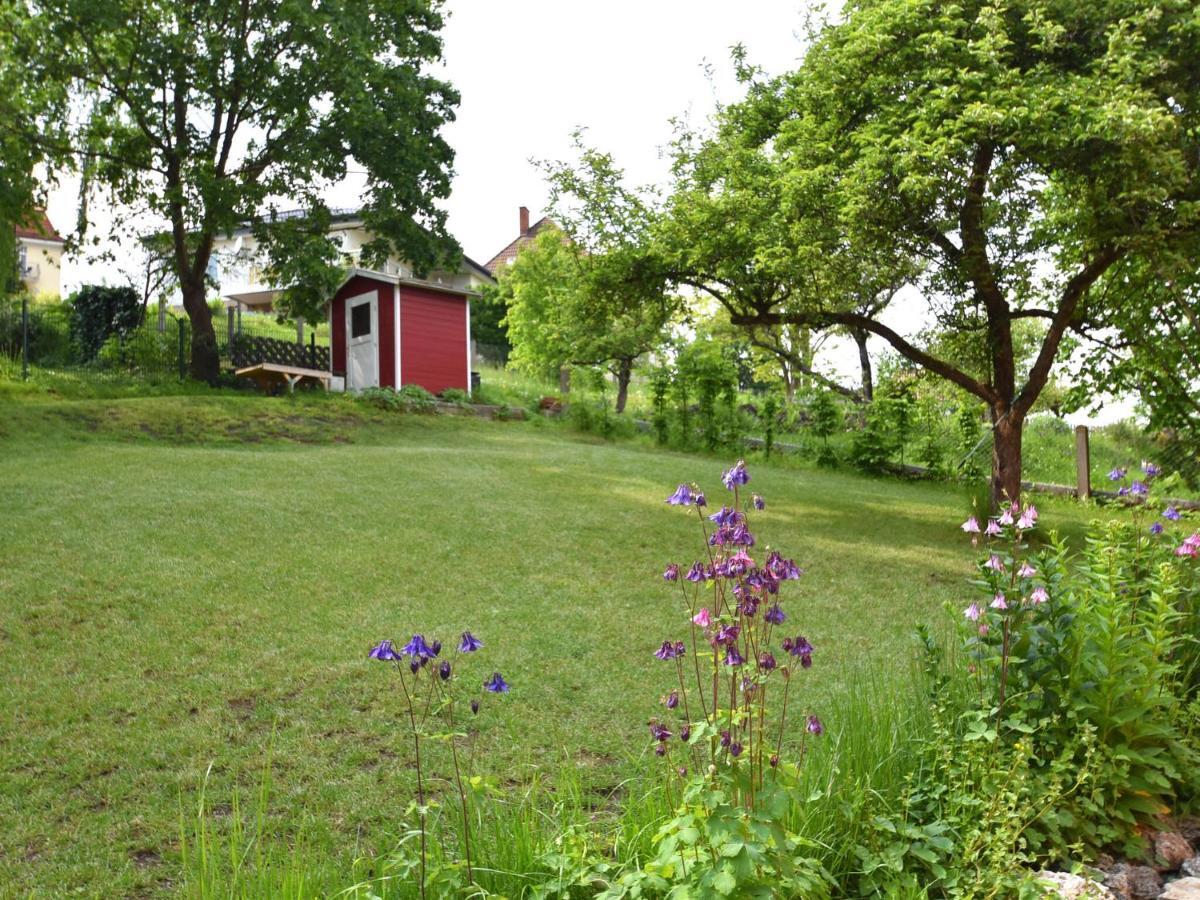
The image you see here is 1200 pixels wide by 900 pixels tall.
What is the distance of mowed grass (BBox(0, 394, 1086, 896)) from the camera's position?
12.9 feet

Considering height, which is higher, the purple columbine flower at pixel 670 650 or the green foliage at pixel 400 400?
the green foliage at pixel 400 400

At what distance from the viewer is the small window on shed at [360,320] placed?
24.4 m

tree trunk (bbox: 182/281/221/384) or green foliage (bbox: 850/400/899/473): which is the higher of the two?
tree trunk (bbox: 182/281/221/384)

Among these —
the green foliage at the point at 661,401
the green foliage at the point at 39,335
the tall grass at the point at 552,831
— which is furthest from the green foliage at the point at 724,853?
the green foliage at the point at 39,335

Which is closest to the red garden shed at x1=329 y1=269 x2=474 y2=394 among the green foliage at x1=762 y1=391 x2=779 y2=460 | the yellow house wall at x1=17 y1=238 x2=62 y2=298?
the green foliage at x1=762 y1=391 x2=779 y2=460

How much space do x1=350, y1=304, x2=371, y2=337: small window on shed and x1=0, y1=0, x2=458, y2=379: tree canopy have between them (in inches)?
106

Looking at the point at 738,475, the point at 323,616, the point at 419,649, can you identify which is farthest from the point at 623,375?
the point at 419,649

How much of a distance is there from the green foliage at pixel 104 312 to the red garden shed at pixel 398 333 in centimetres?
486

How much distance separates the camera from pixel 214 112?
20312mm

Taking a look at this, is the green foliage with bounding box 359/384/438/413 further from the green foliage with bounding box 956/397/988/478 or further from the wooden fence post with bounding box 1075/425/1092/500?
the wooden fence post with bounding box 1075/425/1092/500

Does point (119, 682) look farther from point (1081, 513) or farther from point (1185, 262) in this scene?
point (1081, 513)

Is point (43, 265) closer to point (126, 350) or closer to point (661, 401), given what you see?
point (126, 350)

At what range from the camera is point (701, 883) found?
2295mm

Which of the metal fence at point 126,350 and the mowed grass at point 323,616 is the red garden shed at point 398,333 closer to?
the metal fence at point 126,350
